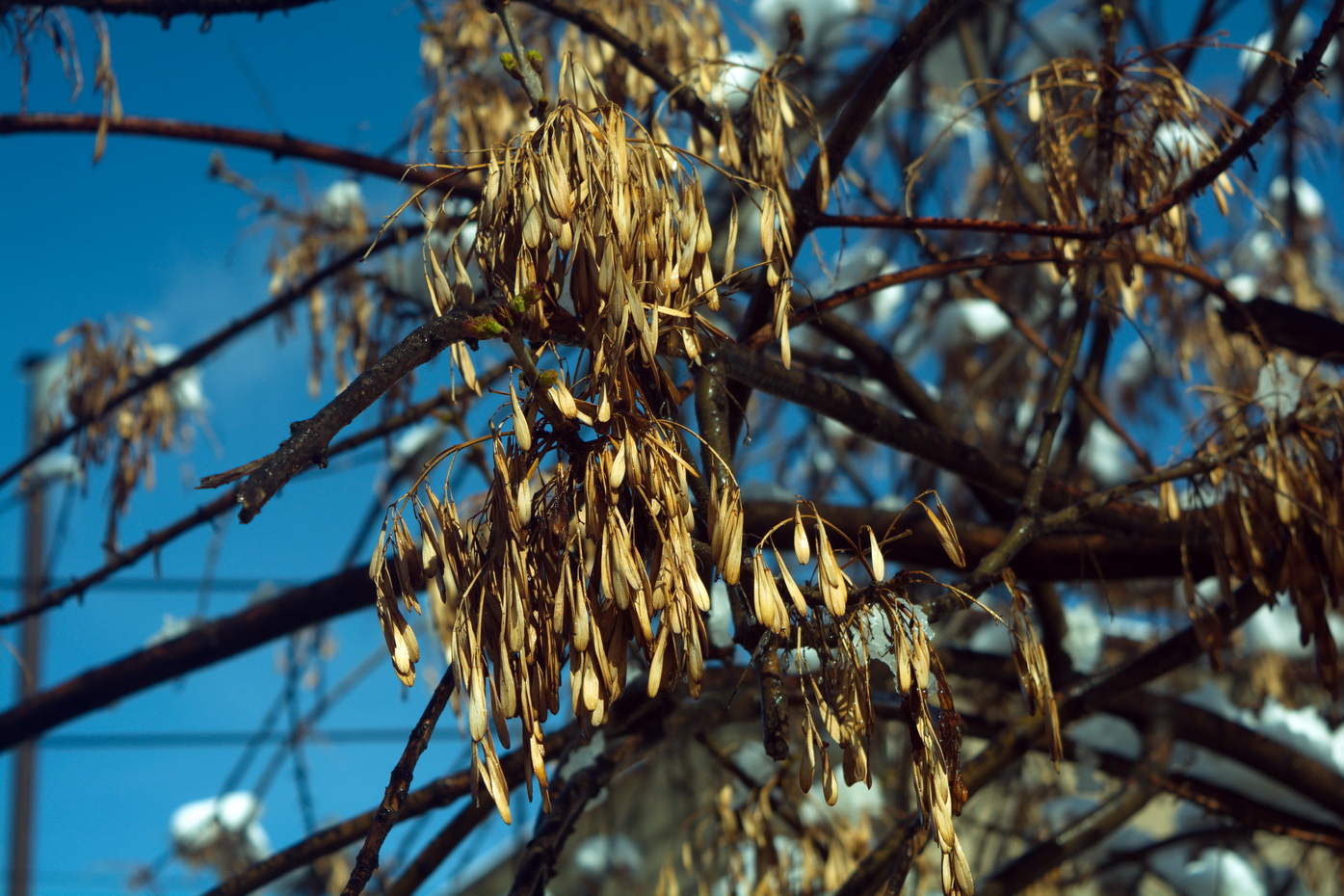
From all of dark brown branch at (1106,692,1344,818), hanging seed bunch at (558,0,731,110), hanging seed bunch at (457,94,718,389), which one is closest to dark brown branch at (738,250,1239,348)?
hanging seed bunch at (457,94,718,389)

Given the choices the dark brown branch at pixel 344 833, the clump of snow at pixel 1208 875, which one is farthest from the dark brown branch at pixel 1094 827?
the clump of snow at pixel 1208 875

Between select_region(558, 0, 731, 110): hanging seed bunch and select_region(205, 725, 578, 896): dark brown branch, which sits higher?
select_region(558, 0, 731, 110): hanging seed bunch

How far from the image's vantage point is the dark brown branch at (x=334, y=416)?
900 millimetres

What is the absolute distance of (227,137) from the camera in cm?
219

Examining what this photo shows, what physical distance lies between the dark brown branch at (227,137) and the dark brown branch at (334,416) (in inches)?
40.9

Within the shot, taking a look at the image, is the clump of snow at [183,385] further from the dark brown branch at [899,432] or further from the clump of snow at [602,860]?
the clump of snow at [602,860]

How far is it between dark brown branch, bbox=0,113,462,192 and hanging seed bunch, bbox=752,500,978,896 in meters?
1.20

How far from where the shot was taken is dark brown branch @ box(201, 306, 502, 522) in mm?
900

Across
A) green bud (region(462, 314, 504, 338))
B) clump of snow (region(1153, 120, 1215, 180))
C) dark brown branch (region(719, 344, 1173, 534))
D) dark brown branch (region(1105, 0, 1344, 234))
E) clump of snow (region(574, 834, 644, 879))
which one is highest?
clump of snow (region(574, 834, 644, 879))

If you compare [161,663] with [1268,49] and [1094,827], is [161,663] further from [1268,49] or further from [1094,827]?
[1268,49]

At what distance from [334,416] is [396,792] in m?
0.39

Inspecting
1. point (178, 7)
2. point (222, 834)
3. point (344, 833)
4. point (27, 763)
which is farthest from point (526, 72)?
point (27, 763)

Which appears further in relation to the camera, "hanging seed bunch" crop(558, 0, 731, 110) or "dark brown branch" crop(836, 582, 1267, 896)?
"hanging seed bunch" crop(558, 0, 731, 110)

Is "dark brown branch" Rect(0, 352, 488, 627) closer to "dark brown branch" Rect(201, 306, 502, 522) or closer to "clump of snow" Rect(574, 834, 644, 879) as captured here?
"dark brown branch" Rect(201, 306, 502, 522)
